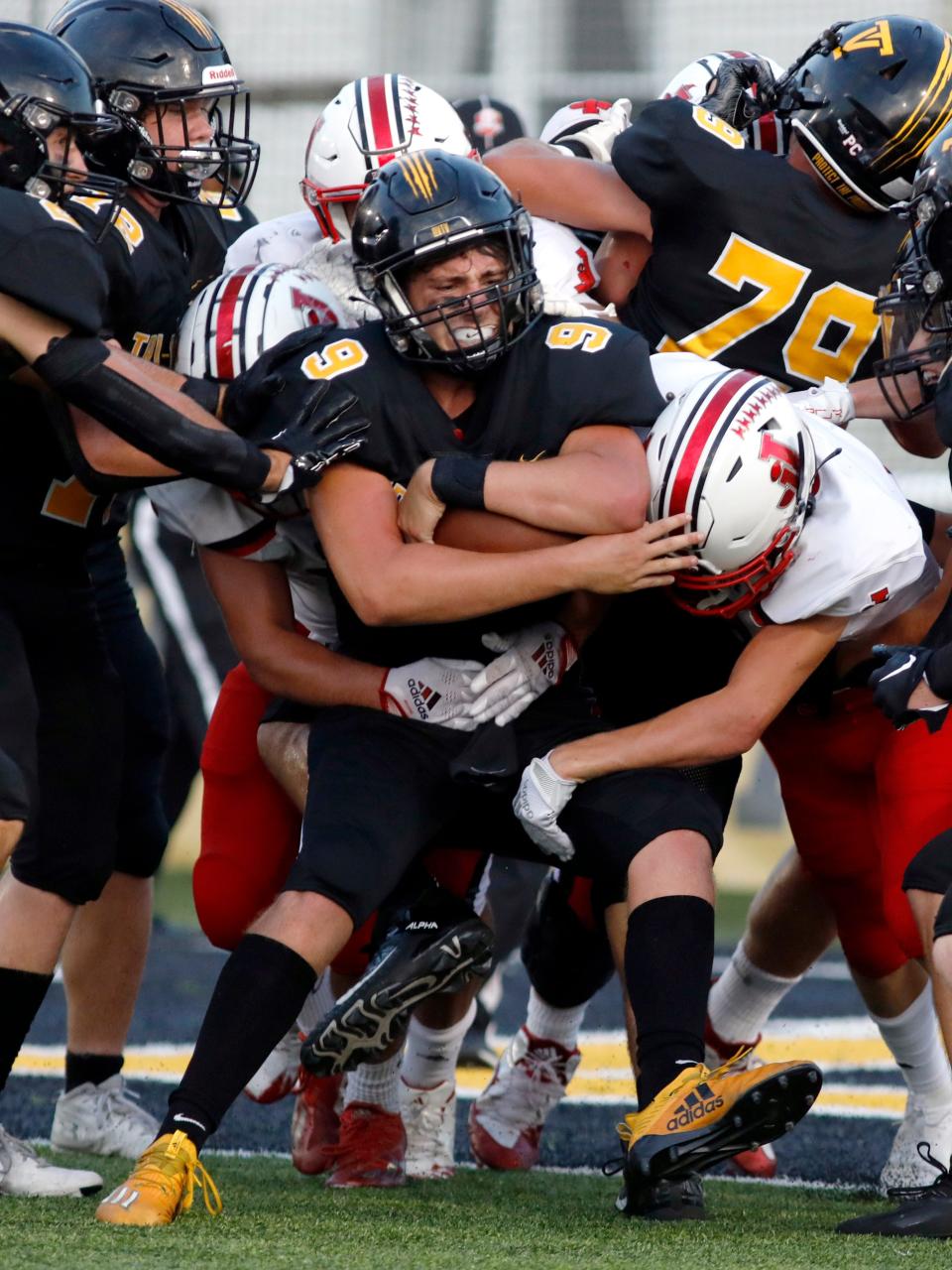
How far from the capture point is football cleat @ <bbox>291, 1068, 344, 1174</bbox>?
382cm

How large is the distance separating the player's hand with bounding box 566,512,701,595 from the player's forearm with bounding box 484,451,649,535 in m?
0.03

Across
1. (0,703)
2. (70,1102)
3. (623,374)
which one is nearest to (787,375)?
(623,374)

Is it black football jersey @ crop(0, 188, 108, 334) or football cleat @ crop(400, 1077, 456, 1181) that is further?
football cleat @ crop(400, 1077, 456, 1181)

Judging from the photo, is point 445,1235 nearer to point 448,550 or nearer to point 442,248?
point 448,550

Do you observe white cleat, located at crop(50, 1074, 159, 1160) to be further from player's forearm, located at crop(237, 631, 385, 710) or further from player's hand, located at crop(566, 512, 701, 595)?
player's hand, located at crop(566, 512, 701, 595)

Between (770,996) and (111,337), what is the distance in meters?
1.95

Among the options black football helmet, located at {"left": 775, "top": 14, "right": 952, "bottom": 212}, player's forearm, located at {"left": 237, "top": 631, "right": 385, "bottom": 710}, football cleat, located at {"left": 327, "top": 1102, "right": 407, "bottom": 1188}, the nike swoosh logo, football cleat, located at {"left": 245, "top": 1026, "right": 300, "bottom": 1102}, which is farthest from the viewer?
football cleat, located at {"left": 245, "top": 1026, "right": 300, "bottom": 1102}

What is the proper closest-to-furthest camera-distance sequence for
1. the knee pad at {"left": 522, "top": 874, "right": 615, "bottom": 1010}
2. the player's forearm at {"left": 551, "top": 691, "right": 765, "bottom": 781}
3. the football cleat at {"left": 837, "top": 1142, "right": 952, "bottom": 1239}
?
the football cleat at {"left": 837, "top": 1142, "right": 952, "bottom": 1239}, the player's forearm at {"left": 551, "top": 691, "right": 765, "bottom": 781}, the knee pad at {"left": 522, "top": 874, "right": 615, "bottom": 1010}

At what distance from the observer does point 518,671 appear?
3.36 m

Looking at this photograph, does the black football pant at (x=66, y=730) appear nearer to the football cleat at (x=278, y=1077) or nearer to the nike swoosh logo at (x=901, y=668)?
the football cleat at (x=278, y=1077)

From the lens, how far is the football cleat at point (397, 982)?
314 centimetres

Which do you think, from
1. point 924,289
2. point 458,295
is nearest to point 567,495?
point 458,295

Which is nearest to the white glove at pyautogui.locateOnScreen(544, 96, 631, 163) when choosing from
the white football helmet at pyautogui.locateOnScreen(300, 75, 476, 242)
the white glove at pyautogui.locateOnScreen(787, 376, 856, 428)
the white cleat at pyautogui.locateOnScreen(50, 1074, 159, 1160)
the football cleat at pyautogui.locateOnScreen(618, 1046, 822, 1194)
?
the white football helmet at pyautogui.locateOnScreen(300, 75, 476, 242)

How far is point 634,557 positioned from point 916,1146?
53.6 inches
